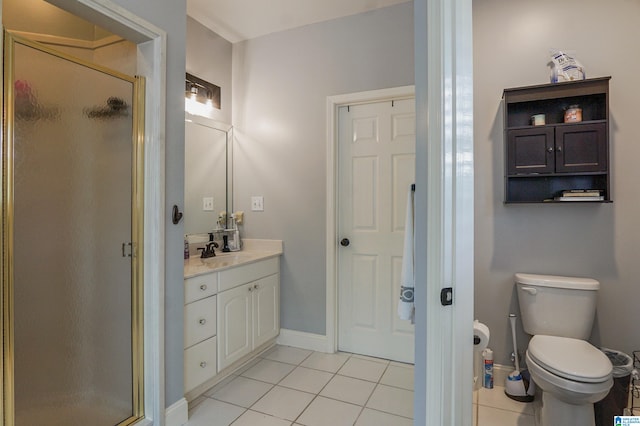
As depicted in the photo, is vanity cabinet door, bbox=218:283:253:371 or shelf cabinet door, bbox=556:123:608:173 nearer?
shelf cabinet door, bbox=556:123:608:173

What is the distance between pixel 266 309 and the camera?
277cm

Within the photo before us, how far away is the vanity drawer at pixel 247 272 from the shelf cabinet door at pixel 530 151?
1912 millimetres

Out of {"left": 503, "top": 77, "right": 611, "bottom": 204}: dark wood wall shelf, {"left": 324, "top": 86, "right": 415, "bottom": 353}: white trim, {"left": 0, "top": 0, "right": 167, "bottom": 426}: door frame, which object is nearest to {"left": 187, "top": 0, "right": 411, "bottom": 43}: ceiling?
{"left": 324, "top": 86, "right": 415, "bottom": 353}: white trim

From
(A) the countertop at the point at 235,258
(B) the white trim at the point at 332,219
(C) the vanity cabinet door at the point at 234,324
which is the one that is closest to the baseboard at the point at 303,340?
(B) the white trim at the point at 332,219

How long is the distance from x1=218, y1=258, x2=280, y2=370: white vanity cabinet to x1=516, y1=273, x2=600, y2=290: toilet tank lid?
6.02 feet

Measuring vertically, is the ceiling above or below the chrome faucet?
above

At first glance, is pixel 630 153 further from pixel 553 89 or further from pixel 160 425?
pixel 160 425

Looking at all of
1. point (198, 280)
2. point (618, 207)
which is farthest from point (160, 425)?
point (618, 207)

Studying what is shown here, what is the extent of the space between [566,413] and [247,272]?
6.69 feet

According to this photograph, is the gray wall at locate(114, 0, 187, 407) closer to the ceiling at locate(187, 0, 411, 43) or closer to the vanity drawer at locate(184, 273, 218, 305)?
the vanity drawer at locate(184, 273, 218, 305)

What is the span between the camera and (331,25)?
9.08ft

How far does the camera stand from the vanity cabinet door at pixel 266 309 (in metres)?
2.63

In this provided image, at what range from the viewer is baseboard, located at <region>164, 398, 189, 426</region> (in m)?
1.79

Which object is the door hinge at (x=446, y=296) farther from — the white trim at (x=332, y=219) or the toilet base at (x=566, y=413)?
the white trim at (x=332, y=219)
